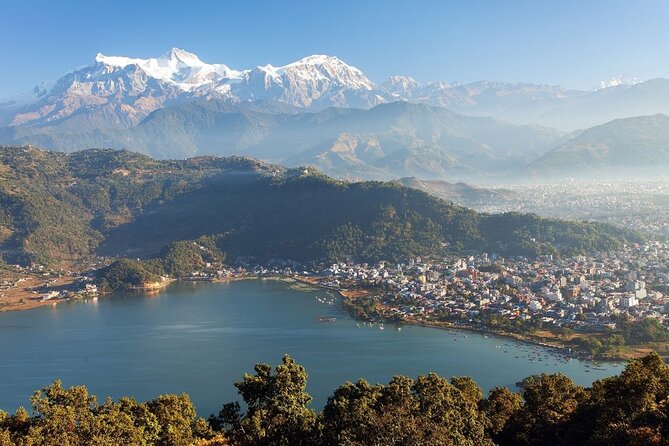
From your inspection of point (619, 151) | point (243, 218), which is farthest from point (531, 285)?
point (619, 151)

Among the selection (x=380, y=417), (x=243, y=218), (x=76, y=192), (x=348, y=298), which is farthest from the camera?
(x=76, y=192)

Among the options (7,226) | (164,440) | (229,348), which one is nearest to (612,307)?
(229,348)

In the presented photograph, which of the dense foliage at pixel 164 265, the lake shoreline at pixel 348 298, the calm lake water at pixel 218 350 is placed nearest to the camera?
the calm lake water at pixel 218 350

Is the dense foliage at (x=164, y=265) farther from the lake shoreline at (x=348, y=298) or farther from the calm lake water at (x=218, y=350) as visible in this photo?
the calm lake water at (x=218, y=350)

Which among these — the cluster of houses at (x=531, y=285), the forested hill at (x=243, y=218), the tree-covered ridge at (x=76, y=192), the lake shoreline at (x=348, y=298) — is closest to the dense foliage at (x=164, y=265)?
the lake shoreline at (x=348, y=298)

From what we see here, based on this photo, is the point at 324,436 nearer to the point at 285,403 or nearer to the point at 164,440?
the point at 285,403

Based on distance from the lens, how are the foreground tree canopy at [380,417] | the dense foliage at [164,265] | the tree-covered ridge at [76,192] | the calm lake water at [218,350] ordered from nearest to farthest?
the foreground tree canopy at [380,417] → the calm lake water at [218,350] → the dense foliage at [164,265] → the tree-covered ridge at [76,192]

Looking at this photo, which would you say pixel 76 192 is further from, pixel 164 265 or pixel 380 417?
pixel 380 417
